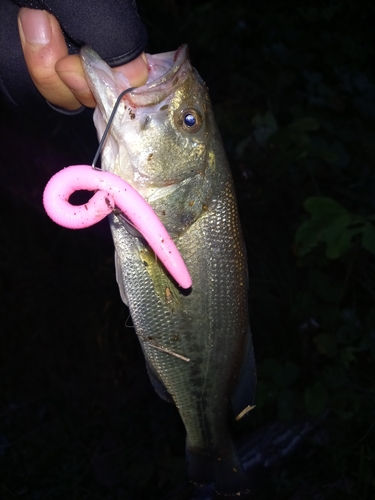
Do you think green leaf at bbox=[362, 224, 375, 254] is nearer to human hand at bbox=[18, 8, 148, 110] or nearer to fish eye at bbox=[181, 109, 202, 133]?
fish eye at bbox=[181, 109, 202, 133]

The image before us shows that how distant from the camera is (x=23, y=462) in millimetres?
3545

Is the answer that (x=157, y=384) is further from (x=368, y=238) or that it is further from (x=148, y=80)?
(x=368, y=238)

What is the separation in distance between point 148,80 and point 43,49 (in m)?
0.34

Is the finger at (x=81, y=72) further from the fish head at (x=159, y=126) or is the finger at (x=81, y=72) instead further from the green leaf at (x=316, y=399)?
the green leaf at (x=316, y=399)

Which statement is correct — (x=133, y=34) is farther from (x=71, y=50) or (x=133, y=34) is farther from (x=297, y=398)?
(x=297, y=398)

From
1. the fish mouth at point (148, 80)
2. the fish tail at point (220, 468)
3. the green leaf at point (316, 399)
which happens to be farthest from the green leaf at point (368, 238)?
the fish mouth at point (148, 80)

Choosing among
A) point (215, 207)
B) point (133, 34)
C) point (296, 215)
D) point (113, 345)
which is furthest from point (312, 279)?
point (133, 34)

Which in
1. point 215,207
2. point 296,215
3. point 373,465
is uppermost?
point 215,207

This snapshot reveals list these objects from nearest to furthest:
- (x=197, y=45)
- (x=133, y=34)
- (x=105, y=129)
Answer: (x=133, y=34), (x=105, y=129), (x=197, y=45)

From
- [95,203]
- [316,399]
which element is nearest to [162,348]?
[95,203]

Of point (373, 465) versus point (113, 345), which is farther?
point (113, 345)

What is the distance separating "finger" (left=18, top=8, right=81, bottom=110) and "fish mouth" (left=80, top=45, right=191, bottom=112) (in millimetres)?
125

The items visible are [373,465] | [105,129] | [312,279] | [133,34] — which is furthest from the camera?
[312,279]

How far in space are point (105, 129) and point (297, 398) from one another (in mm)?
2798
